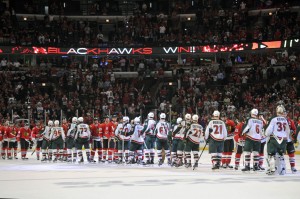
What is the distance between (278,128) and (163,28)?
102 feet

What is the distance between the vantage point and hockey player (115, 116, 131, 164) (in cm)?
2311

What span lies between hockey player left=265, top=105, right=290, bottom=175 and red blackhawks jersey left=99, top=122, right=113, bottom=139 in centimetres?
880

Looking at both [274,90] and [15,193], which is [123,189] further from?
[274,90]

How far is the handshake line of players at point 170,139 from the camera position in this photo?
56.8 feet

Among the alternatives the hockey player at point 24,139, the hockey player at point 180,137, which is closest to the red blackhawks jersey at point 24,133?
the hockey player at point 24,139

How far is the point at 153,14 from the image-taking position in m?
49.6

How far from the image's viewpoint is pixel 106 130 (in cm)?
2439

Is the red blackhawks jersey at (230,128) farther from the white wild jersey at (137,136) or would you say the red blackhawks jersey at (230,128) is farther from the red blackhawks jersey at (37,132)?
the red blackhawks jersey at (37,132)

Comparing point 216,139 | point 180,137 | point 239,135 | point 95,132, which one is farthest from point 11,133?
point 239,135

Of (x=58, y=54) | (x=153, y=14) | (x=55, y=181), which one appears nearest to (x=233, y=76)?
(x=153, y=14)

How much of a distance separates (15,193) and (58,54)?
3538cm

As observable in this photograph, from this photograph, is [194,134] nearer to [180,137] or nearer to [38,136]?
[180,137]

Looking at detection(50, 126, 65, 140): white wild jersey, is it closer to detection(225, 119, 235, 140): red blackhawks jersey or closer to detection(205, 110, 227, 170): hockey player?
detection(225, 119, 235, 140): red blackhawks jersey

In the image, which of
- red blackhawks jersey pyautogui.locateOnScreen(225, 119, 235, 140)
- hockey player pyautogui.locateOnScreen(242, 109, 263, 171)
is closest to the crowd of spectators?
red blackhawks jersey pyautogui.locateOnScreen(225, 119, 235, 140)
